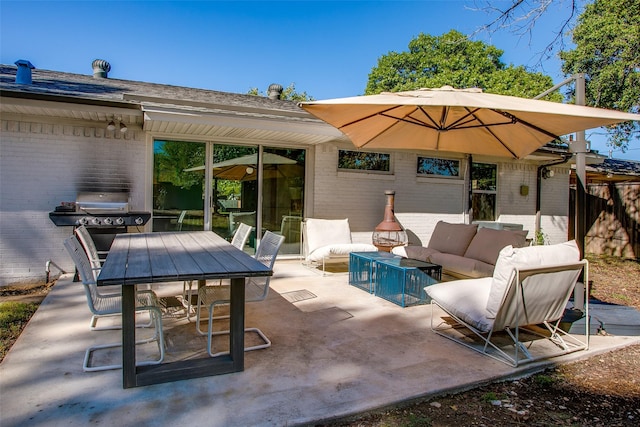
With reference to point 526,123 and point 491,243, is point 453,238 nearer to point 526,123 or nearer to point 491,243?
point 491,243

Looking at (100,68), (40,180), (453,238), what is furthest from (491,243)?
(100,68)

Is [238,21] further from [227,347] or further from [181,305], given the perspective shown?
[227,347]

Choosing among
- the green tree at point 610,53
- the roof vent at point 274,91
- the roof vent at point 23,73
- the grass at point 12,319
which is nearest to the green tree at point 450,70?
the green tree at point 610,53

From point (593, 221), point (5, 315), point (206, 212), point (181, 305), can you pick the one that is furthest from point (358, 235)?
point (593, 221)

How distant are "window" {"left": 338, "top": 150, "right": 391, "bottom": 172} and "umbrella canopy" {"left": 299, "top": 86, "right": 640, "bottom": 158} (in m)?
2.73

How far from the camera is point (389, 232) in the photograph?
774 cm

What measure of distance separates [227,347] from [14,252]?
425 centimetres

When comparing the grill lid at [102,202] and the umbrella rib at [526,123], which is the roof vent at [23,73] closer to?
the grill lid at [102,202]

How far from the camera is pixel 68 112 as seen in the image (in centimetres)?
529

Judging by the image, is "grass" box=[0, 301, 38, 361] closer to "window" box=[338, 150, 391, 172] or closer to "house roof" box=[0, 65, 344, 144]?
"house roof" box=[0, 65, 344, 144]

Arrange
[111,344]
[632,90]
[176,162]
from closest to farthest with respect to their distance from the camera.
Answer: [111,344] → [176,162] → [632,90]

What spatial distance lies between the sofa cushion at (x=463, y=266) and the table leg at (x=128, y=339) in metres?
4.21

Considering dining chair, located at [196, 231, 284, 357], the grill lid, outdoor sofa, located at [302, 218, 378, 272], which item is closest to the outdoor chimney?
outdoor sofa, located at [302, 218, 378, 272]

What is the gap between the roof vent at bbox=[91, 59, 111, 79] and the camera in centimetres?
813
